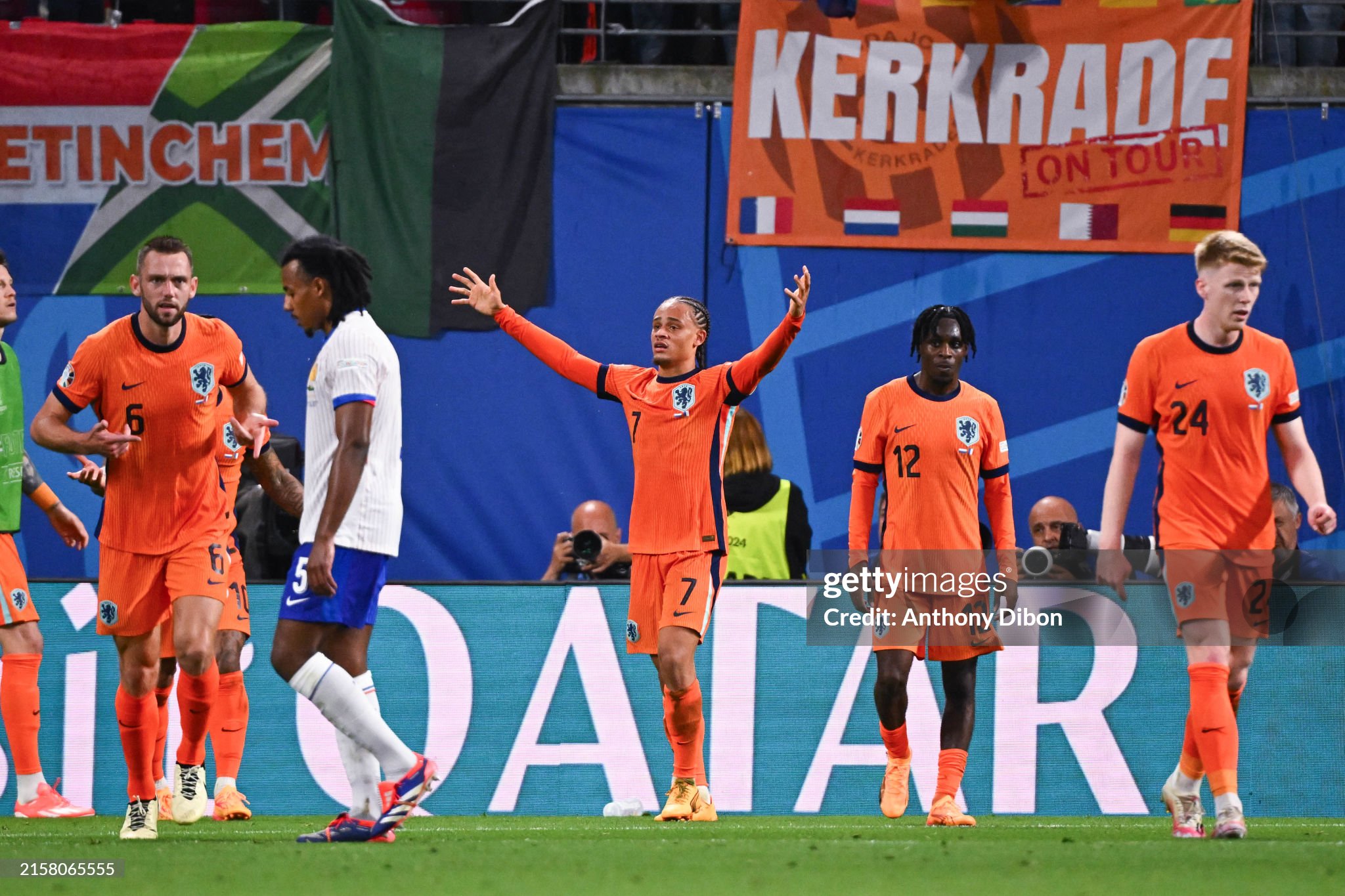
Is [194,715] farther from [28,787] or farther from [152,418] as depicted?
[152,418]

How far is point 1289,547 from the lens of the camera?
929 cm

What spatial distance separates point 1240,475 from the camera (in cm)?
644

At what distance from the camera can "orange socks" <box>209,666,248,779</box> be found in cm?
797

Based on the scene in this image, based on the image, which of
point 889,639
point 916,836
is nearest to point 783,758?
point 889,639

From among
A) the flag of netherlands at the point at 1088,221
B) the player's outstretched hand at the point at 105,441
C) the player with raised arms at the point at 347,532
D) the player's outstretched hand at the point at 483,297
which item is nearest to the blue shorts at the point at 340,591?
the player with raised arms at the point at 347,532

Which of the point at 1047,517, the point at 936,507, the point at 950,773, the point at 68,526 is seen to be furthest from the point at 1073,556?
the point at 68,526

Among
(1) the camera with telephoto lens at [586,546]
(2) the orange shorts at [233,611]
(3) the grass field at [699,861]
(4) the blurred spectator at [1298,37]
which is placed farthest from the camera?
(4) the blurred spectator at [1298,37]

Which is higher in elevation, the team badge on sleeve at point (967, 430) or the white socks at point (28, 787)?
the team badge on sleeve at point (967, 430)

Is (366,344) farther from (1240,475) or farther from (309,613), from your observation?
(1240,475)

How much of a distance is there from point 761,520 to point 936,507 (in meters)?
1.97

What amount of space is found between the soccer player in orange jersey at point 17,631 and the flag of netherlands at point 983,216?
21.0 feet

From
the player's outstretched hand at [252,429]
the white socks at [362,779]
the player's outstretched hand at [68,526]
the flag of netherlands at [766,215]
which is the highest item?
the flag of netherlands at [766,215]

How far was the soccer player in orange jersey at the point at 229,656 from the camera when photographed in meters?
7.73

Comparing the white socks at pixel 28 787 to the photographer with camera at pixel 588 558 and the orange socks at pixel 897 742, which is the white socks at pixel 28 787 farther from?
the orange socks at pixel 897 742
